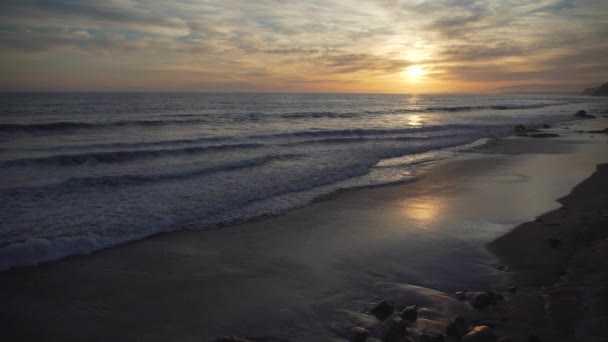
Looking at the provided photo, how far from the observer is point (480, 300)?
14.1ft

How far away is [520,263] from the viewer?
5.56 meters

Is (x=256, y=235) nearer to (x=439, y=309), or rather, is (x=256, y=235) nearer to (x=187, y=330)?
(x=187, y=330)

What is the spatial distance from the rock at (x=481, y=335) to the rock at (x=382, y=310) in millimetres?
822

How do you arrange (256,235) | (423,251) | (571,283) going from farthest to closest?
(256,235)
(423,251)
(571,283)

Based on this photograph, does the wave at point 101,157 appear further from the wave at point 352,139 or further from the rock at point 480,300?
the rock at point 480,300

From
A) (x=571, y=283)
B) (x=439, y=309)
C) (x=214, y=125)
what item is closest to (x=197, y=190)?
(x=439, y=309)

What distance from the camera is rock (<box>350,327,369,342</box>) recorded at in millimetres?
3753

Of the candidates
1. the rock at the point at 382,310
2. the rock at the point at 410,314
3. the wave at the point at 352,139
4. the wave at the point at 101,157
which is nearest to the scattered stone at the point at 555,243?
the rock at the point at 410,314

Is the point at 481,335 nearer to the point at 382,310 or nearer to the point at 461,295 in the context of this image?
the point at 461,295

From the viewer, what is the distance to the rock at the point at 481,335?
363cm

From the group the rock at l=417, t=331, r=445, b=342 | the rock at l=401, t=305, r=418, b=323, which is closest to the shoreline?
the rock at l=417, t=331, r=445, b=342

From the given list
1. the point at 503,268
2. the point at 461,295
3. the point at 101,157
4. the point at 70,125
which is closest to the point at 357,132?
the point at 101,157

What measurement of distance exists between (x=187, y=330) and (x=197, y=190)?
6.38m

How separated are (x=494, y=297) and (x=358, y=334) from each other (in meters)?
1.80
